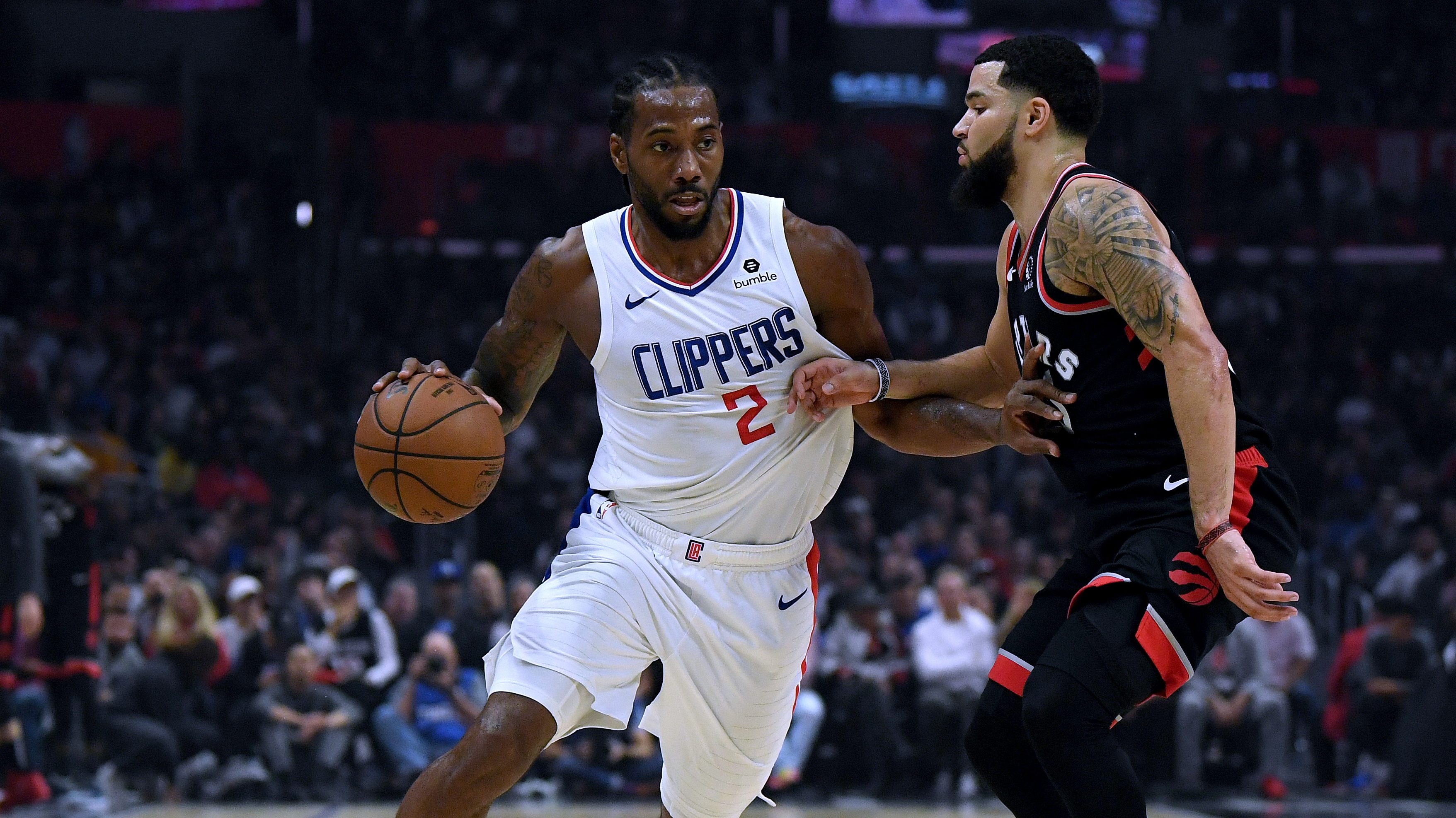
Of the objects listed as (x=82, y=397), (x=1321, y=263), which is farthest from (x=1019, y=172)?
(x=1321, y=263)

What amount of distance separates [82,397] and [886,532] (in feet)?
26.6

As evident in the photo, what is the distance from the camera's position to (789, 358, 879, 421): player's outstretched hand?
4117mm

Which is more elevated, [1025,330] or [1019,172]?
[1019,172]

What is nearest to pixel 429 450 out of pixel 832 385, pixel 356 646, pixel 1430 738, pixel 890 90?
pixel 832 385

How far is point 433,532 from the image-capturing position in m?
13.2

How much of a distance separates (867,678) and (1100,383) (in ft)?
22.2

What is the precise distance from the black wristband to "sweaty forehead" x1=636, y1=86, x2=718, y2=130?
838 millimetres

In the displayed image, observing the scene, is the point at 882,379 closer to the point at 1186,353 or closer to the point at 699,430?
the point at 699,430

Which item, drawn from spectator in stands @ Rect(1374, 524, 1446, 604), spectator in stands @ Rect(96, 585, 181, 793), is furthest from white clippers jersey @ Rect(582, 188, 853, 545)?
spectator in stands @ Rect(1374, 524, 1446, 604)

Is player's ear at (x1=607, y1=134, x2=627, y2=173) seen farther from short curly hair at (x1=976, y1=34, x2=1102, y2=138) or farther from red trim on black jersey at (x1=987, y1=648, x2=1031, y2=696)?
red trim on black jersey at (x1=987, y1=648, x2=1031, y2=696)

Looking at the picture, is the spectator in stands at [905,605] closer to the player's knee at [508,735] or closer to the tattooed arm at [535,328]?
the tattooed arm at [535,328]

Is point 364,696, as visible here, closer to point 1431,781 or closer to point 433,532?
point 433,532

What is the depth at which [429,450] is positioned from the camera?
406 cm

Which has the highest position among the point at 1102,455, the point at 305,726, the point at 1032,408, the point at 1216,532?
the point at 1032,408
